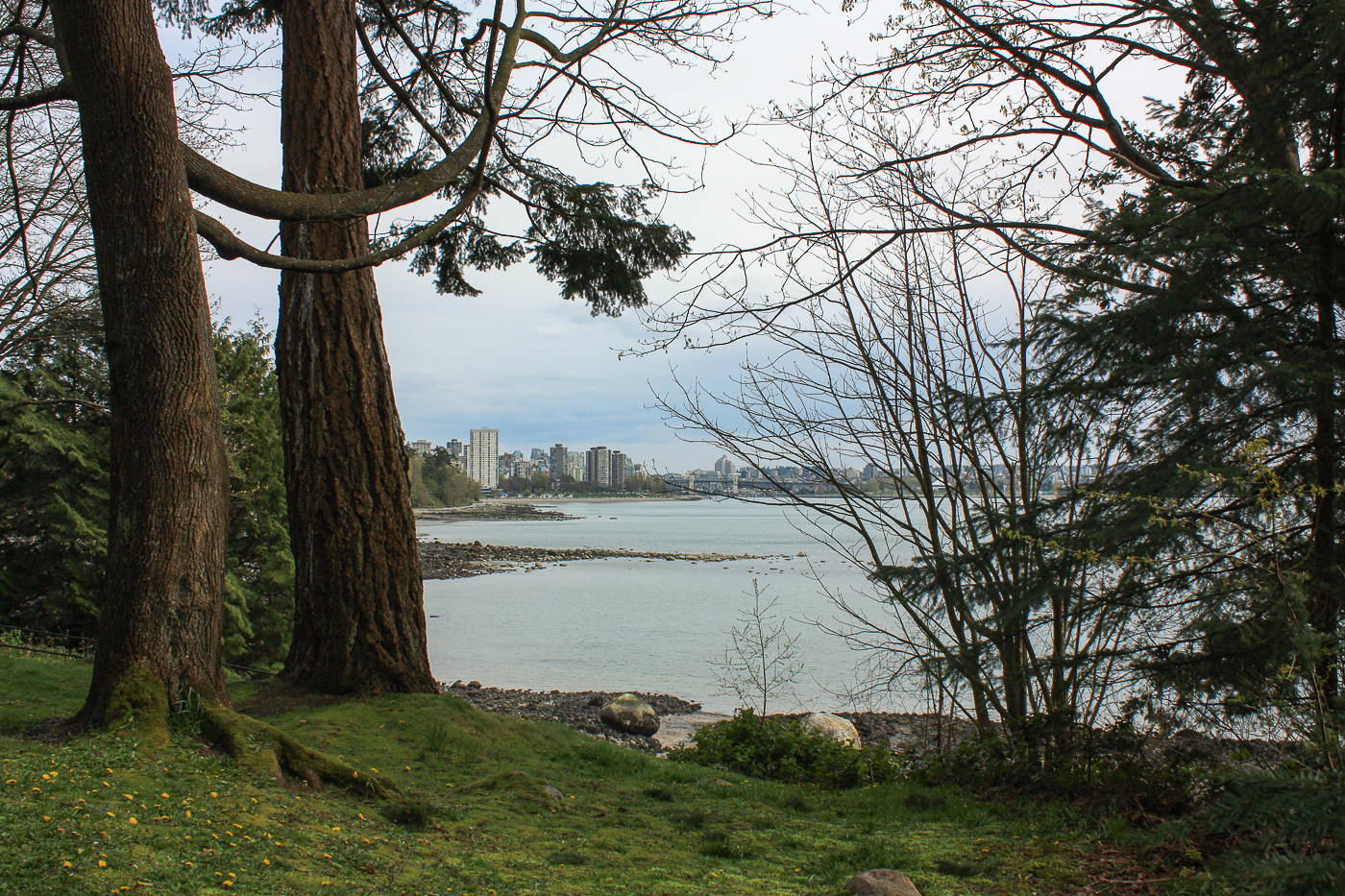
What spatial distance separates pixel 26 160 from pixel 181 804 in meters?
10.6

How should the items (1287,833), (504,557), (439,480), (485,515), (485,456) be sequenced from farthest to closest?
1. (485,456)
2. (439,480)
3. (485,515)
4. (504,557)
5. (1287,833)

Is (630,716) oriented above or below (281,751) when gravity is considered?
below

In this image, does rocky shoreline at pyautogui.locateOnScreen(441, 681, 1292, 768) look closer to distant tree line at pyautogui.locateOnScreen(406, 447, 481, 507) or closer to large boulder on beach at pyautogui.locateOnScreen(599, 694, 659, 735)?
large boulder on beach at pyautogui.locateOnScreen(599, 694, 659, 735)

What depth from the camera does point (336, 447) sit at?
17.8ft

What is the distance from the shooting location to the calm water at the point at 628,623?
13781mm

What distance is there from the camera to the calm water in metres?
13.8

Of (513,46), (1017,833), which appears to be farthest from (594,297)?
(1017,833)

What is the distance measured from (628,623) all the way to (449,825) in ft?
54.6

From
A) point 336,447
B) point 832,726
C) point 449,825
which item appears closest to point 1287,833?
point 449,825

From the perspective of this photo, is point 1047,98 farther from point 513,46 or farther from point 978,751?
point 978,751

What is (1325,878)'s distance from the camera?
77.7 inches

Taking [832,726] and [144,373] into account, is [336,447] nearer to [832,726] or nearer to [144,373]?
[144,373]

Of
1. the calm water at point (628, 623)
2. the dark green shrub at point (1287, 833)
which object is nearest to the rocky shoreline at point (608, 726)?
the calm water at point (628, 623)

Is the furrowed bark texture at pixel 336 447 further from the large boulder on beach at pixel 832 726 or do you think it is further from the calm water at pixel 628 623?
the large boulder on beach at pixel 832 726
